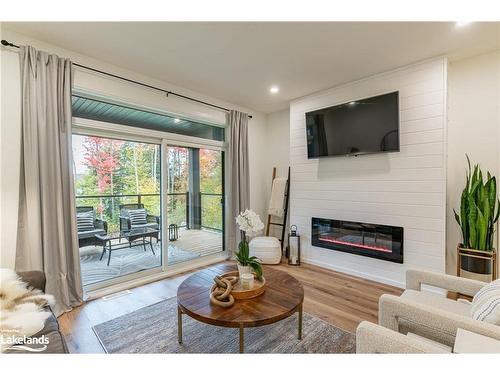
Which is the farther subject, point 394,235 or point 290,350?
point 394,235

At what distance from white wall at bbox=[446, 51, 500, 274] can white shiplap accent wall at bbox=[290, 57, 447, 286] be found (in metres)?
0.30

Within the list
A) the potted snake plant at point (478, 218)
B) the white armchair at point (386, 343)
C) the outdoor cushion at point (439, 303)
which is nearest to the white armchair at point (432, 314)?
the outdoor cushion at point (439, 303)

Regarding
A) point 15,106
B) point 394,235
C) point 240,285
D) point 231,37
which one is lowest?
point 240,285

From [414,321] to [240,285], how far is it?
1.15m

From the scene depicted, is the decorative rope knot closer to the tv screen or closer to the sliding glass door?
the sliding glass door

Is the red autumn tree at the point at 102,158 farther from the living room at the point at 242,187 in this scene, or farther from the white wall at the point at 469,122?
the white wall at the point at 469,122

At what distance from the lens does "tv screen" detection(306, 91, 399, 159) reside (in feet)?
9.37

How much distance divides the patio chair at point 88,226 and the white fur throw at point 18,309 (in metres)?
1.29

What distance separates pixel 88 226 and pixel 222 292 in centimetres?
196

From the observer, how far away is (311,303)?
2494mm
